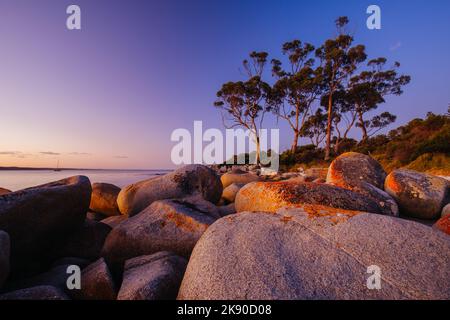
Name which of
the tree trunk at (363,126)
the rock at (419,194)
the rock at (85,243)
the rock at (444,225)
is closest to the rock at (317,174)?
the rock at (419,194)

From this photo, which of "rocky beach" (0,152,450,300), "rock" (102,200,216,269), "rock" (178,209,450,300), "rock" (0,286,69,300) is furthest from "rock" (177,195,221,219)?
"rock" (0,286,69,300)

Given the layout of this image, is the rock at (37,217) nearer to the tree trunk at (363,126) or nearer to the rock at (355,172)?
the rock at (355,172)

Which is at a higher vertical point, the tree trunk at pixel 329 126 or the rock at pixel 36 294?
the tree trunk at pixel 329 126

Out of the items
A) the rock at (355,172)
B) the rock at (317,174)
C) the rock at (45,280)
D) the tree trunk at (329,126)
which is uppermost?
the tree trunk at (329,126)

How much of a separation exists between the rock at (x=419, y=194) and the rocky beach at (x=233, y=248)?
129 cm

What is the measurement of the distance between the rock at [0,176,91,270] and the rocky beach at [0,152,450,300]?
0.04ft

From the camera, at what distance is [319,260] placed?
6.10 ft

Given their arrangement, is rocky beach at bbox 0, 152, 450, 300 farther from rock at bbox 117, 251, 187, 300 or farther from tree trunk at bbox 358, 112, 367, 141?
tree trunk at bbox 358, 112, 367, 141

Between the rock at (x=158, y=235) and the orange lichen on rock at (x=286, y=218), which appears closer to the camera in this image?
the orange lichen on rock at (x=286, y=218)

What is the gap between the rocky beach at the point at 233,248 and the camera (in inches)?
66.9

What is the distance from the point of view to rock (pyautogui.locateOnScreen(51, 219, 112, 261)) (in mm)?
3447

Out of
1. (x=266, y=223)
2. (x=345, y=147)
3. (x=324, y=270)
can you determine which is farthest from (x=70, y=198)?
(x=345, y=147)

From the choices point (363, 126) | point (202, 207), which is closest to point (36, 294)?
point (202, 207)
